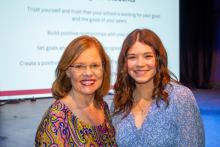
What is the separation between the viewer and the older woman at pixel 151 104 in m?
1.83

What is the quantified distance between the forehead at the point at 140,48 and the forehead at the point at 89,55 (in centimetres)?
24

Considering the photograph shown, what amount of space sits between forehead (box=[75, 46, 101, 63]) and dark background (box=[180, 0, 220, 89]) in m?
8.03

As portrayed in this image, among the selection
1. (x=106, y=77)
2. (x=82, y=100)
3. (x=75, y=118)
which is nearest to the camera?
(x=75, y=118)

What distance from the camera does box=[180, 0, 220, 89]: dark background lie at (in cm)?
982

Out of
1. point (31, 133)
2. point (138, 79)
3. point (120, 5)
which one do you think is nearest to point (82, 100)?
point (138, 79)

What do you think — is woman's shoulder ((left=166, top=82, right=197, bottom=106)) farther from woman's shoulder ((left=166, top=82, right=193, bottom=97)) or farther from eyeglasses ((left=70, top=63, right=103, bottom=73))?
eyeglasses ((left=70, top=63, right=103, bottom=73))

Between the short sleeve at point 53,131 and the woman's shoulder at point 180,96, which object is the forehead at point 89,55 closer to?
the short sleeve at point 53,131

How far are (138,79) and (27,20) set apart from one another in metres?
1.23

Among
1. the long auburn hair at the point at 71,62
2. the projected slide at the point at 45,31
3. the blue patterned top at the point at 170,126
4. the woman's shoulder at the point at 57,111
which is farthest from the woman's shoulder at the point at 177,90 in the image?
the projected slide at the point at 45,31

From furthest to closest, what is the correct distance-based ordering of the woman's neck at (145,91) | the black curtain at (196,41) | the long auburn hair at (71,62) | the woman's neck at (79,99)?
the black curtain at (196,41)
the woman's neck at (145,91)
the woman's neck at (79,99)
the long auburn hair at (71,62)

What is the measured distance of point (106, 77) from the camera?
2.13 metres

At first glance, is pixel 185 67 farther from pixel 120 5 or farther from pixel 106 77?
pixel 106 77

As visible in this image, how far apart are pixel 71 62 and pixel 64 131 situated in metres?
0.38

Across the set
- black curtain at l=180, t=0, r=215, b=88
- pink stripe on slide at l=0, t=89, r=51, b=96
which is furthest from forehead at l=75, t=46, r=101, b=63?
black curtain at l=180, t=0, r=215, b=88
